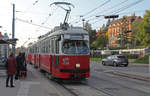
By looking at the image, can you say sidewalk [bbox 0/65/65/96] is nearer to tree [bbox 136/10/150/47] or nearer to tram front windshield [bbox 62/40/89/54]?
tram front windshield [bbox 62/40/89/54]

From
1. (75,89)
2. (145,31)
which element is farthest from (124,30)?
(75,89)

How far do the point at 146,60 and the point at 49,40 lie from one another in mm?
30205

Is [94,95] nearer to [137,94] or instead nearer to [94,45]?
[137,94]

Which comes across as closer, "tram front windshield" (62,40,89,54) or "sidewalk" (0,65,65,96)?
"sidewalk" (0,65,65,96)

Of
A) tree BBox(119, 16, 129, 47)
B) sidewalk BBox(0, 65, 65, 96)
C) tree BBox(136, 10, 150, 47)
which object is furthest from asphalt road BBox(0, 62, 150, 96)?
tree BBox(119, 16, 129, 47)

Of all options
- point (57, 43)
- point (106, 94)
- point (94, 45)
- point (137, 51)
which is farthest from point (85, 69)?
point (94, 45)

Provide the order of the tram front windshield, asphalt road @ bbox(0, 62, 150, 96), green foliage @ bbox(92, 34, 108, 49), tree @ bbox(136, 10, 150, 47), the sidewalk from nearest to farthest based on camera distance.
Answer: the sidewalk → asphalt road @ bbox(0, 62, 150, 96) → the tram front windshield → tree @ bbox(136, 10, 150, 47) → green foliage @ bbox(92, 34, 108, 49)

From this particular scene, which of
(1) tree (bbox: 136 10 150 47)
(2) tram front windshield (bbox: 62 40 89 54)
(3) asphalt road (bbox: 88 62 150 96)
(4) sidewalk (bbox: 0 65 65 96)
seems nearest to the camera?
(4) sidewalk (bbox: 0 65 65 96)

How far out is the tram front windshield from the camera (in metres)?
13.4

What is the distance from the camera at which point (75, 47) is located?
1359cm

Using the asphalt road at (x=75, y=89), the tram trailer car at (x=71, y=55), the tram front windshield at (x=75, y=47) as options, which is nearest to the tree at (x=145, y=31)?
the asphalt road at (x=75, y=89)

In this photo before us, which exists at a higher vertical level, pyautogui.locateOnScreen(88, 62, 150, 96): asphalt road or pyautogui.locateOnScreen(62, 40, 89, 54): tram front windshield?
pyautogui.locateOnScreen(62, 40, 89, 54): tram front windshield

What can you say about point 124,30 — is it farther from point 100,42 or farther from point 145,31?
point 145,31

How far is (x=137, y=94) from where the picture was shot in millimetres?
10547
